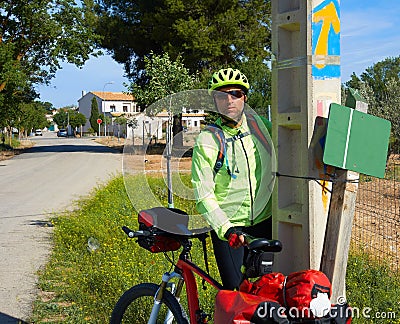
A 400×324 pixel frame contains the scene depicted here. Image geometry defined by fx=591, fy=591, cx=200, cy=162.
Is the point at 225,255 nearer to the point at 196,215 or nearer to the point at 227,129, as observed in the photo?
the point at 196,215

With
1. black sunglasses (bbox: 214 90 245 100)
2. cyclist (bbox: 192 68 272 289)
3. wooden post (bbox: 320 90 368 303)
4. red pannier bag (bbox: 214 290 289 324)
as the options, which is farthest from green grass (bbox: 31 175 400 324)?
wooden post (bbox: 320 90 368 303)

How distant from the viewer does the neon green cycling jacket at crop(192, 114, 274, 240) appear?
322cm

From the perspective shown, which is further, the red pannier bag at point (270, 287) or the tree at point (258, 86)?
the tree at point (258, 86)

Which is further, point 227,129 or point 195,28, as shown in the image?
point 195,28

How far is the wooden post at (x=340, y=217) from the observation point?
3057 millimetres

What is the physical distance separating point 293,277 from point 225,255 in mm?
748

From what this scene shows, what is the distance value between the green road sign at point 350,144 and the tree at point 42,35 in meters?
31.9

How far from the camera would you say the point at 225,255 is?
3.39 metres

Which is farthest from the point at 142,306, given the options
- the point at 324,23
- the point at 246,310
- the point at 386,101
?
the point at 386,101

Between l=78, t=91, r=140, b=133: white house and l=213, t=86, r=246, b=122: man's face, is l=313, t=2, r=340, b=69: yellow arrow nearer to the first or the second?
l=213, t=86, r=246, b=122: man's face

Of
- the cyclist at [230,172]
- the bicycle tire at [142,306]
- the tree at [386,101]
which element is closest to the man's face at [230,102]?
the cyclist at [230,172]

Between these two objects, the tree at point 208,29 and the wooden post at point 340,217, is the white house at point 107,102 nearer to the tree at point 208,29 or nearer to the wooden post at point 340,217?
the tree at point 208,29

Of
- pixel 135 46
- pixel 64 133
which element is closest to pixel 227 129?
pixel 135 46

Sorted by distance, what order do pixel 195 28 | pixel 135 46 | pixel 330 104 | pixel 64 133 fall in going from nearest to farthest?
pixel 330 104, pixel 195 28, pixel 135 46, pixel 64 133
